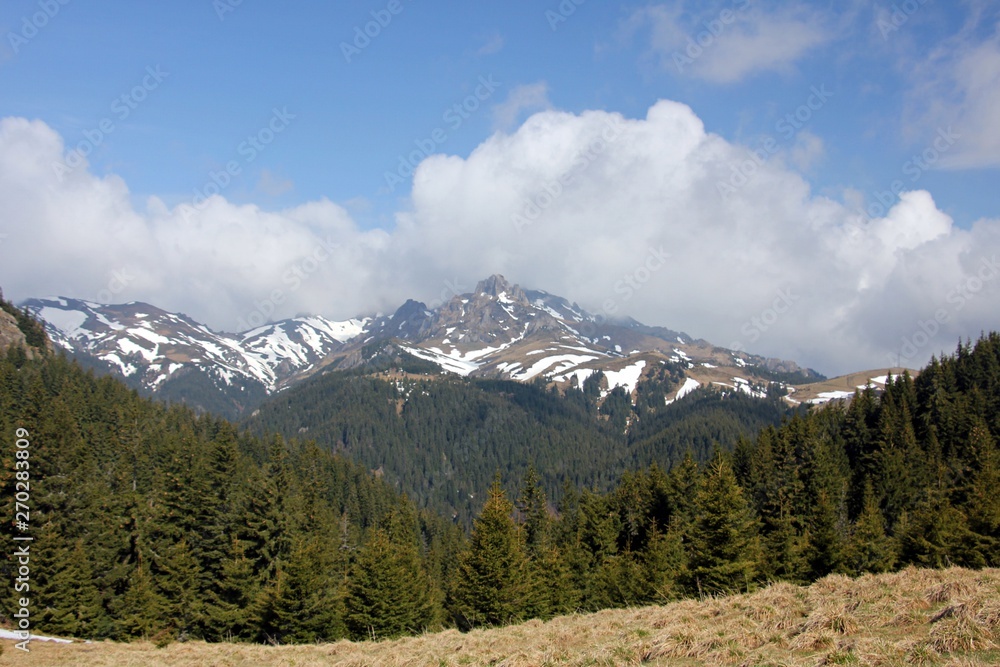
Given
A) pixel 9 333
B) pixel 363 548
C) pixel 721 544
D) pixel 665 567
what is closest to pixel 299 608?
pixel 363 548

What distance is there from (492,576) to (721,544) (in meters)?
15.5

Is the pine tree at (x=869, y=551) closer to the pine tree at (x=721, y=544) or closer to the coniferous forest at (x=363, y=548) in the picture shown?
the coniferous forest at (x=363, y=548)

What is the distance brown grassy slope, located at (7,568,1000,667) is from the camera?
416 inches

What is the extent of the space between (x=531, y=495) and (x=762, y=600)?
4905cm

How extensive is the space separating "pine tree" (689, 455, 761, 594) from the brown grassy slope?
59.3ft

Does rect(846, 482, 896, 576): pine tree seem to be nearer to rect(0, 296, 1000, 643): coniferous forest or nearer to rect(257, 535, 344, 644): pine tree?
rect(0, 296, 1000, 643): coniferous forest

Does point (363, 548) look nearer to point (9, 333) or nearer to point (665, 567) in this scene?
point (665, 567)

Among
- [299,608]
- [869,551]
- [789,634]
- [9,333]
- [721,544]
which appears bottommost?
[299,608]

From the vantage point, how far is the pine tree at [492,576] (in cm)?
3934

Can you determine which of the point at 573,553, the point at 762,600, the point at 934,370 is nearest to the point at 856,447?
the point at 934,370

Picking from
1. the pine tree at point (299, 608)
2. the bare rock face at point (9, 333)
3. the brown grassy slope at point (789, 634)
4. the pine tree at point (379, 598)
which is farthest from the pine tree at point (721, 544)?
the bare rock face at point (9, 333)

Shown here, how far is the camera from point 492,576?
3975cm

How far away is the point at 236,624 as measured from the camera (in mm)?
43719

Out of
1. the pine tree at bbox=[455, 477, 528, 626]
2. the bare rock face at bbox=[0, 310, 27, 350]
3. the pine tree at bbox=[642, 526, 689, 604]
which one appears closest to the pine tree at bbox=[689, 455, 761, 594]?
the pine tree at bbox=[642, 526, 689, 604]
